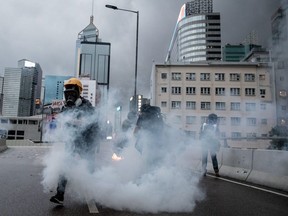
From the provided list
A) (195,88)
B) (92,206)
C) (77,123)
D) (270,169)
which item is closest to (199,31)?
(195,88)

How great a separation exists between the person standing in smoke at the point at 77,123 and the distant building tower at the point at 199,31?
5731 inches

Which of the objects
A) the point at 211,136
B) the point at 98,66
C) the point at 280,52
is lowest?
the point at 211,136

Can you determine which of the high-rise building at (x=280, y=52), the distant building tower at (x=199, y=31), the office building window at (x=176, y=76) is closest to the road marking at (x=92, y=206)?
the high-rise building at (x=280, y=52)

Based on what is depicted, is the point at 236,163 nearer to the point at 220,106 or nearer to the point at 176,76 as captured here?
the point at 220,106

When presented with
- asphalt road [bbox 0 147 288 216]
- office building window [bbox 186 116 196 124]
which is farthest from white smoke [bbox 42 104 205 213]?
office building window [bbox 186 116 196 124]

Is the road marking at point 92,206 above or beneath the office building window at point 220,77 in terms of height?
beneath

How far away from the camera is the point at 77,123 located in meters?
5.00

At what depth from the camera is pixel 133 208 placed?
4676 mm

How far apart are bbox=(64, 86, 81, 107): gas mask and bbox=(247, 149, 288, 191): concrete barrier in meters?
4.88

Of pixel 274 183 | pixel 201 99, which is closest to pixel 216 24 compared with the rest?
pixel 201 99

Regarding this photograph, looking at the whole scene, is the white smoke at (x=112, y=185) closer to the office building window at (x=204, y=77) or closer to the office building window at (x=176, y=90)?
the office building window at (x=176, y=90)

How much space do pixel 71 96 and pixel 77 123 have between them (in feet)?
1.46

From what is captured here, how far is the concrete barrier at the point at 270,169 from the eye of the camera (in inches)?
278

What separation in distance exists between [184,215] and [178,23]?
155390 mm
